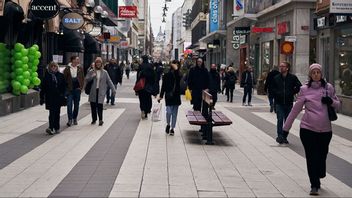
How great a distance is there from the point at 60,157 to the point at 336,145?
589 centimetres

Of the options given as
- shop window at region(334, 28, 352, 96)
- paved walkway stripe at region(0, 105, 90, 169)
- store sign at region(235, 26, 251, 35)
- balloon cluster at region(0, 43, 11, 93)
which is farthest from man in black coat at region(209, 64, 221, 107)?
store sign at region(235, 26, 251, 35)

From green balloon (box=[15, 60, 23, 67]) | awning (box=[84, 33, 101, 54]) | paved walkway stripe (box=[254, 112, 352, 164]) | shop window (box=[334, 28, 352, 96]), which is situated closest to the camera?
paved walkway stripe (box=[254, 112, 352, 164])

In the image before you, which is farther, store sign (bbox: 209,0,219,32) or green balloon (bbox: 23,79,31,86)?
store sign (bbox: 209,0,219,32)

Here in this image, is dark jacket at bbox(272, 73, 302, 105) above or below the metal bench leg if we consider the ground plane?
above

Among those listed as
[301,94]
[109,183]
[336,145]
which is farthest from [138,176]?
[336,145]

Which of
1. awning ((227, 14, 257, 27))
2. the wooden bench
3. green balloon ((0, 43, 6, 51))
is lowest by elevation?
the wooden bench

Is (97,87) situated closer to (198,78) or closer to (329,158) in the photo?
(198,78)

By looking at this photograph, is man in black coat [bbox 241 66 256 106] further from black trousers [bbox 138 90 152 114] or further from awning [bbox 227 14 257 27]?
awning [bbox 227 14 257 27]

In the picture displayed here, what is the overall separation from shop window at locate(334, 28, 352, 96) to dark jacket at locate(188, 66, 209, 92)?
7.42 meters

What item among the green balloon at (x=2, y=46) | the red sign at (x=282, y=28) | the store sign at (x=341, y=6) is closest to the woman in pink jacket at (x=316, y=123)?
the store sign at (x=341, y=6)

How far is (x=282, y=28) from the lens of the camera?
30844 millimetres

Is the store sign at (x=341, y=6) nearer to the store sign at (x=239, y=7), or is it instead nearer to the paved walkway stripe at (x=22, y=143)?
the paved walkway stripe at (x=22, y=143)

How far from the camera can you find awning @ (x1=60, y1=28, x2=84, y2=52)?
93.2 feet

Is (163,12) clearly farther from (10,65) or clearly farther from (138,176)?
(138,176)
